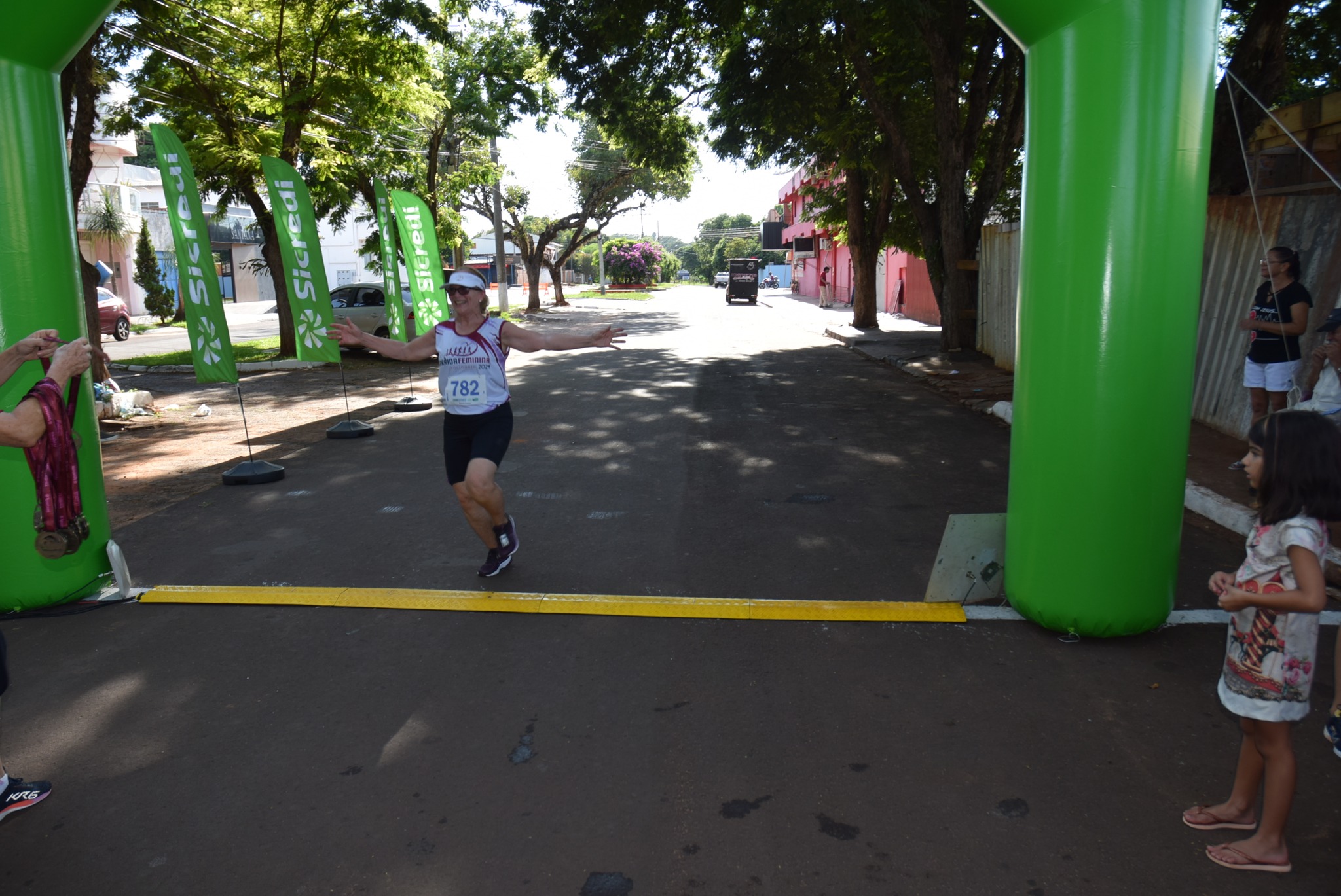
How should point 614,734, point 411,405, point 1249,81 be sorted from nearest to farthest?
1. point 614,734
2. point 1249,81
3. point 411,405

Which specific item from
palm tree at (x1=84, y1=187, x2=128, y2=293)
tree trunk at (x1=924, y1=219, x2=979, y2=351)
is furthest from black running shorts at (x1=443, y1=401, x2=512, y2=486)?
palm tree at (x1=84, y1=187, x2=128, y2=293)

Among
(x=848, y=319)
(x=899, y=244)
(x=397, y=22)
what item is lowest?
(x=848, y=319)

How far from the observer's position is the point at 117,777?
3.51 meters

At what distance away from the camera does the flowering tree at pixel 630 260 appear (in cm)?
7869

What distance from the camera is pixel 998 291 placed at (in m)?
16.0

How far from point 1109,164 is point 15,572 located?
5.79m

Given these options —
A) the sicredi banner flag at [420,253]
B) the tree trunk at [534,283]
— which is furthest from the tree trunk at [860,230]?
the tree trunk at [534,283]

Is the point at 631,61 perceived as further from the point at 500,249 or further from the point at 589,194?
the point at 589,194

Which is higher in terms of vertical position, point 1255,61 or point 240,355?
point 1255,61

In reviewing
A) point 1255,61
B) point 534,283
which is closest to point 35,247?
point 1255,61

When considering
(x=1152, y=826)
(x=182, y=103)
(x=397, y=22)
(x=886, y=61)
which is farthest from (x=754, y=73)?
(x=1152, y=826)

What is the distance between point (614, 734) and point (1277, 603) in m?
2.34

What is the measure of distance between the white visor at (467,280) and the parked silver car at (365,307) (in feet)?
50.2

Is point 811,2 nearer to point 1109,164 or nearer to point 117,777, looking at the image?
point 1109,164
